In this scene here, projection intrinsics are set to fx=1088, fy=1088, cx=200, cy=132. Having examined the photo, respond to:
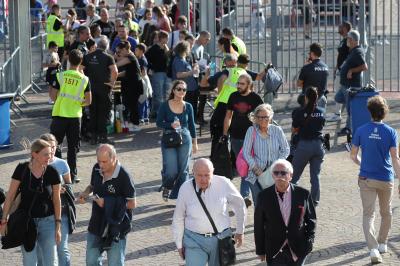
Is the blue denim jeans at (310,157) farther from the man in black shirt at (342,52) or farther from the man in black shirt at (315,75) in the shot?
the man in black shirt at (342,52)

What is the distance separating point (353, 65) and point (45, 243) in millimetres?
9502

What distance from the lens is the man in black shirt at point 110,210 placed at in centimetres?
997

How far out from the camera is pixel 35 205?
32.3 feet

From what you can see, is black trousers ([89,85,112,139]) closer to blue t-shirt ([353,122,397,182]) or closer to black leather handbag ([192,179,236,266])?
blue t-shirt ([353,122,397,182])

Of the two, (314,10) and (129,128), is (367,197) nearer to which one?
(129,128)

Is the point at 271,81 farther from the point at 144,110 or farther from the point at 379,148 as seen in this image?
the point at 379,148

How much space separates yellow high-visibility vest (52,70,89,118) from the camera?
49.5 ft

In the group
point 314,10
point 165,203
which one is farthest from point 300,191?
point 314,10

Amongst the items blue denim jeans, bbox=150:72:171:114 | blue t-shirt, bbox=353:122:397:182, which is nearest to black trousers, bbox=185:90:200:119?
blue denim jeans, bbox=150:72:171:114

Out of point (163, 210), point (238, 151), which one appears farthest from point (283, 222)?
point (163, 210)

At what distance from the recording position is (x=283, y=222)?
Answer: 9.22 metres

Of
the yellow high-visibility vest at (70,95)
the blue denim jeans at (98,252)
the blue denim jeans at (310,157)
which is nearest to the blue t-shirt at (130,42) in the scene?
the yellow high-visibility vest at (70,95)

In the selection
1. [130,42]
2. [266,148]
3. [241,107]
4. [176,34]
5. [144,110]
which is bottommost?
[144,110]

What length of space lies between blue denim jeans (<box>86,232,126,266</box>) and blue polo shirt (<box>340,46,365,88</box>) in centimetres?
908
